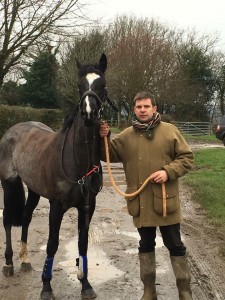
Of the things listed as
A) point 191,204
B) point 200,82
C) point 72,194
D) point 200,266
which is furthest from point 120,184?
point 200,82

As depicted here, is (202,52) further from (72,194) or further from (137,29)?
(72,194)

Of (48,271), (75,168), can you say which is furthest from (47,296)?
(75,168)

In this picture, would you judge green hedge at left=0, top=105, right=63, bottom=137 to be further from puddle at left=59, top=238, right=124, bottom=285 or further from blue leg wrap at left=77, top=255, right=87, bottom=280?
blue leg wrap at left=77, top=255, right=87, bottom=280

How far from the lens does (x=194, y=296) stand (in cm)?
360

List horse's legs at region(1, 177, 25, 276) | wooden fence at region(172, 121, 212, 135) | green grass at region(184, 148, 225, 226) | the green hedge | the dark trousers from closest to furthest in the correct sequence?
the dark trousers
horse's legs at region(1, 177, 25, 276)
green grass at region(184, 148, 225, 226)
the green hedge
wooden fence at region(172, 121, 212, 135)

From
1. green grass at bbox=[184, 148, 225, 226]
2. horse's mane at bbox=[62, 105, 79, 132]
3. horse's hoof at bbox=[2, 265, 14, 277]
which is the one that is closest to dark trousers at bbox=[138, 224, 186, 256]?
horse's mane at bbox=[62, 105, 79, 132]

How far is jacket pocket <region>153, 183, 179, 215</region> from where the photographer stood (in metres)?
3.26

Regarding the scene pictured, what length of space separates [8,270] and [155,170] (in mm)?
2120

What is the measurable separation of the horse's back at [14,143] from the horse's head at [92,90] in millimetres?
1356

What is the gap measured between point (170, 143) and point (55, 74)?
31.7 metres

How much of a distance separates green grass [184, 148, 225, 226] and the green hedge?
746 centimetres

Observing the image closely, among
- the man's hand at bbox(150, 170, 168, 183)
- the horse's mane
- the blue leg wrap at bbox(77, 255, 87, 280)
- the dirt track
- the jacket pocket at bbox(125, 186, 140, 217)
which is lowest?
the dirt track

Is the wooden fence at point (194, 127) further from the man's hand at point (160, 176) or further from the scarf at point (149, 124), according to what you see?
the man's hand at point (160, 176)

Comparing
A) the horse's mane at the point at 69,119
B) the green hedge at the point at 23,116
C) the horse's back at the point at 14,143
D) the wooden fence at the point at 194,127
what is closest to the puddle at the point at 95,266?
the horse's back at the point at 14,143
